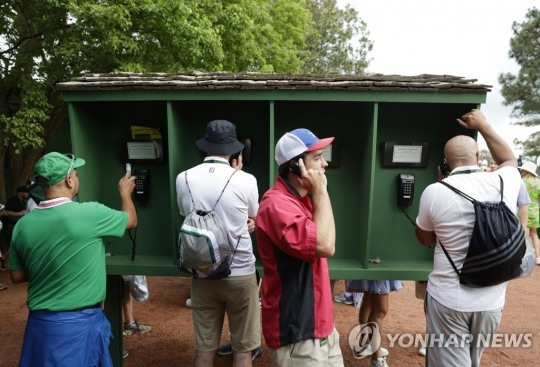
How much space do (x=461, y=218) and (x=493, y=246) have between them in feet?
0.79

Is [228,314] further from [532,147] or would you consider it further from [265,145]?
[532,147]

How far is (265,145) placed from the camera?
3.88 metres

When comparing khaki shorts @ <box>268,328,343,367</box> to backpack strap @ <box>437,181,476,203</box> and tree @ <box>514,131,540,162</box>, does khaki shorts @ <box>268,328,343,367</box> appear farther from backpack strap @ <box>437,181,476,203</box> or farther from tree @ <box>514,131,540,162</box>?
tree @ <box>514,131,540,162</box>

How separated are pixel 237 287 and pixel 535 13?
2088cm

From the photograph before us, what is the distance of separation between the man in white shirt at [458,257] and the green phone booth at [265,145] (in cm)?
A: 75

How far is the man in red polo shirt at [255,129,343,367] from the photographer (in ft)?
6.73

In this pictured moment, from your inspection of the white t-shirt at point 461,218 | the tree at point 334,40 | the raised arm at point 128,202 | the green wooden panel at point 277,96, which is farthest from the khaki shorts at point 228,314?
the tree at point 334,40

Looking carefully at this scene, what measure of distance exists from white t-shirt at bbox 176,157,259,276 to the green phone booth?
1.78 ft

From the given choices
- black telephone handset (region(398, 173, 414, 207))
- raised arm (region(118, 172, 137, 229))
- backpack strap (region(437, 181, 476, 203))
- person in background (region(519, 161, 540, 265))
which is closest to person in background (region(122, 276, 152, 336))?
raised arm (region(118, 172, 137, 229))

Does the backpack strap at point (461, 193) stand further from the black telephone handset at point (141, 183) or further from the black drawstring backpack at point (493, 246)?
the black telephone handset at point (141, 183)

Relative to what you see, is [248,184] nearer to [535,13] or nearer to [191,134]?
[191,134]

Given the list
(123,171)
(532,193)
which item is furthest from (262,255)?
(532,193)

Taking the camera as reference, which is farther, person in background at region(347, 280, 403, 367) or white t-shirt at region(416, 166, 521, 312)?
person in background at region(347, 280, 403, 367)

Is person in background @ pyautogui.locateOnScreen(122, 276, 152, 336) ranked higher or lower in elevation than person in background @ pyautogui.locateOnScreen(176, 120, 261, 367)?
lower
